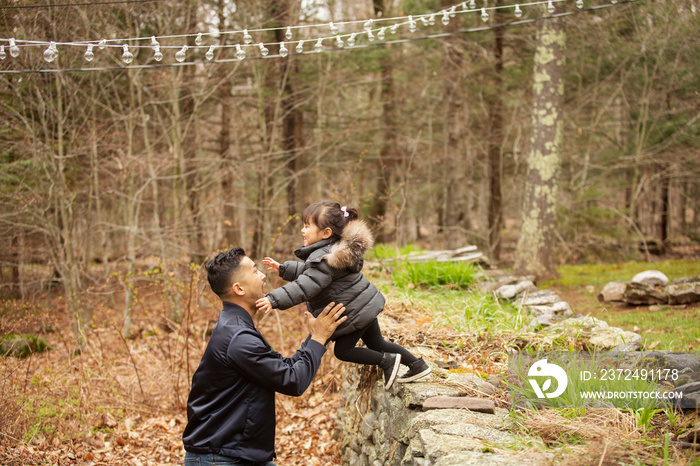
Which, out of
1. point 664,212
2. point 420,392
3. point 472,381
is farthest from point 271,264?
point 664,212

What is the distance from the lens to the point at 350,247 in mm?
3373

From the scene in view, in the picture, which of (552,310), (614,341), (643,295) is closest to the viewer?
(614,341)

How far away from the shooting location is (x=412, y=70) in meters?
16.7

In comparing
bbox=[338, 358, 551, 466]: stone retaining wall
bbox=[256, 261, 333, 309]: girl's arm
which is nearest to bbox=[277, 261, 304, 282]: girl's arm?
bbox=[256, 261, 333, 309]: girl's arm

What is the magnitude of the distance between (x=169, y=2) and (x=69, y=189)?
14.3ft

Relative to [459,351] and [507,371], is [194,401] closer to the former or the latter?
[507,371]

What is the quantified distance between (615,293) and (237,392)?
6.59 m

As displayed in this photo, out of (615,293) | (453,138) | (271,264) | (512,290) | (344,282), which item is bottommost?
(615,293)

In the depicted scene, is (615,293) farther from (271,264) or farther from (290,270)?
(271,264)

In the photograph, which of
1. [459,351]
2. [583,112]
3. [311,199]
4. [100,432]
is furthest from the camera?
[583,112]

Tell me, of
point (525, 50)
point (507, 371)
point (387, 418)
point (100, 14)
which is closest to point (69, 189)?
point (100, 14)

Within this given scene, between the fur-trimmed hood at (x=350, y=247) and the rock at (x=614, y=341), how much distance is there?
7.49 feet

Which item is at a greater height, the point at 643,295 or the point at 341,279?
the point at 341,279

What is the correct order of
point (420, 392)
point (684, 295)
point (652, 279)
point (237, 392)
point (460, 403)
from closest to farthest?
point (237, 392) < point (460, 403) < point (420, 392) < point (684, 295) < point (652, 279)
